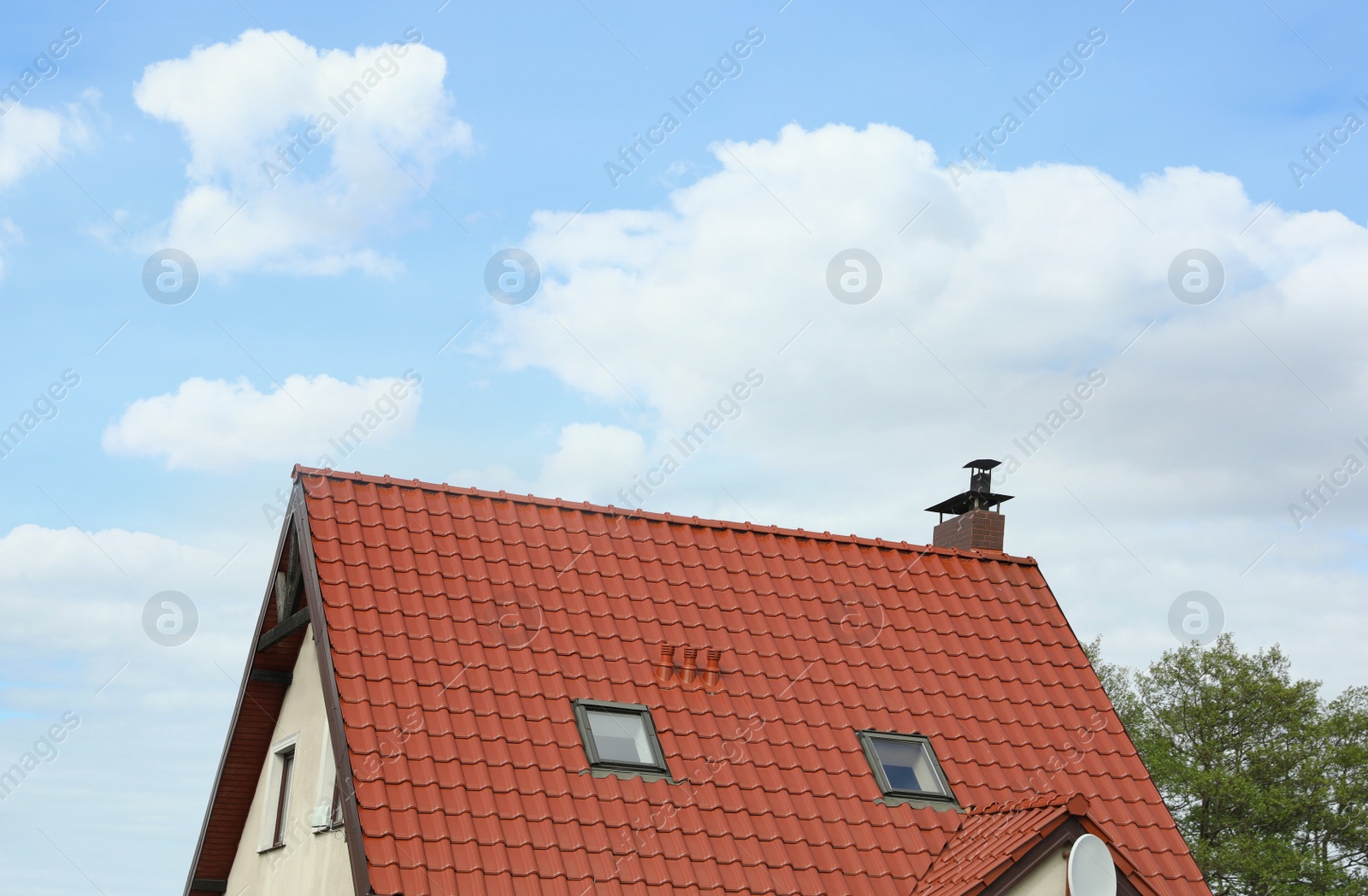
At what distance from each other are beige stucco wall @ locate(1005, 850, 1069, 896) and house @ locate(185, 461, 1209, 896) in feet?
0.08

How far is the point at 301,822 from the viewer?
11727 mm

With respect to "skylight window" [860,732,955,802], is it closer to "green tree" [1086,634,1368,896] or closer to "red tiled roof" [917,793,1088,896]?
"red tiled roof" [917,793,1088,896]

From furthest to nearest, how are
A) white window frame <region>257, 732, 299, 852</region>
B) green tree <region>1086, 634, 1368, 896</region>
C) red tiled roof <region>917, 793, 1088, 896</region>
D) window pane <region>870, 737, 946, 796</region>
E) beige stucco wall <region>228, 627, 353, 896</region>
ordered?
green tree <region>1086, 634, 1368, 896</region>
white window frame <region>257, 732, 299, 852</region>
window pane <region>870, 737, 946, 796</region>
beige stucco wall <region>228, 627, 353, 896</region>
red tiled roof <region>917, 793, 1088, 896</region>

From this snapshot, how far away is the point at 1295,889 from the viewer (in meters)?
30.8

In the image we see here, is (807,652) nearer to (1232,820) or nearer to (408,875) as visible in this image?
(408,875)

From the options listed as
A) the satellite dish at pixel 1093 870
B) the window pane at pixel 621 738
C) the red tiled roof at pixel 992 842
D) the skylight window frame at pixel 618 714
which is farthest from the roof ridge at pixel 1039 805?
the window pane at pixel 621 738

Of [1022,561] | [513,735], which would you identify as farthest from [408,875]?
[1022,561]

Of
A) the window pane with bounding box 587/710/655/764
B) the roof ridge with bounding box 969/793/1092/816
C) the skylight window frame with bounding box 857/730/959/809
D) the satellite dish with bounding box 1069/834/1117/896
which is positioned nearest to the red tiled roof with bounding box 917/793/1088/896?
the roof ridge with bounding box 969/793/1092/816

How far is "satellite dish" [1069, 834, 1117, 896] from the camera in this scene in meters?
10.0

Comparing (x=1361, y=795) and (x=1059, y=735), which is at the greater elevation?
(x=1361, y=795)

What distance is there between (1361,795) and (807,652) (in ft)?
81.0

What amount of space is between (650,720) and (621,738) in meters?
0.34

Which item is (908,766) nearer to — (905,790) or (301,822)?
(905,790)

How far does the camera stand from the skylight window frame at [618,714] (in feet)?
35.4
